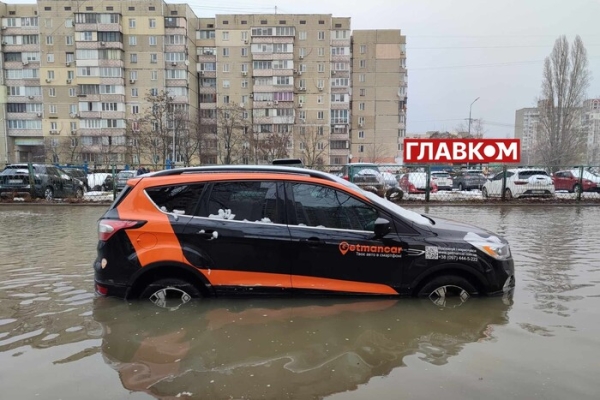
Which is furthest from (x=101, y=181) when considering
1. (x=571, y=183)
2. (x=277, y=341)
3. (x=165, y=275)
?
(x=571, y=183)

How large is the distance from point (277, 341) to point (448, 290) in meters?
2.05

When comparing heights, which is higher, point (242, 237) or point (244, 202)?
point (244, 202)

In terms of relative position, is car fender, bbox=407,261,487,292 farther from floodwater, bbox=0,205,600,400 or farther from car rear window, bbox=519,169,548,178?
car rear window, bbox=519,169,548,178

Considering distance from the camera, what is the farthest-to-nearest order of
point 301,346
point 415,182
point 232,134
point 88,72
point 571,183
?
point 88,72 < point 232,134 < point 571,183 < point 415,182 < point 301,346

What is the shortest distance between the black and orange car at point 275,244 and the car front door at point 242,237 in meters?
0.01

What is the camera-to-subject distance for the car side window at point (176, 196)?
4.68 meters

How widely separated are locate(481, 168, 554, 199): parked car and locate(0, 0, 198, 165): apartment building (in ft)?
183

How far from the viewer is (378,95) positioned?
258 ft

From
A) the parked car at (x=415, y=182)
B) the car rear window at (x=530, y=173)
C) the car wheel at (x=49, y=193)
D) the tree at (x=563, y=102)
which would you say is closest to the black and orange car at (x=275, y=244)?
the parked car at (x=415, y=182)

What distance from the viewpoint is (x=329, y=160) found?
7369 centimetres

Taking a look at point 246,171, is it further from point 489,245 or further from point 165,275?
point 489,245

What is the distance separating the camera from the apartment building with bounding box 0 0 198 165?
65.5 m

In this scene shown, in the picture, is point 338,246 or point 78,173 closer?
point 338,246

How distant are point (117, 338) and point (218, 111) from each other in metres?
62.5
